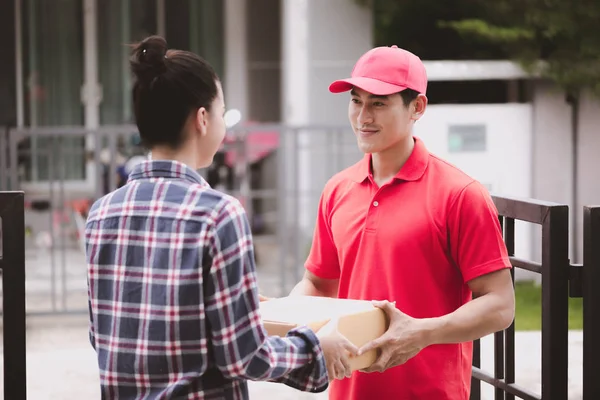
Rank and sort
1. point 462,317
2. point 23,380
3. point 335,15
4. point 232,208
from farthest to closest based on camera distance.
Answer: point 335,15 < point 23,380 < point 462,317 < point 232,208

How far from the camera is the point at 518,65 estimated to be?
9.14 m

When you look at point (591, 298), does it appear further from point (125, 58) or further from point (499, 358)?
point (125, 58)

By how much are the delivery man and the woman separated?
1.99ft

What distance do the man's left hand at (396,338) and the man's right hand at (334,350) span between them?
0.67 ft

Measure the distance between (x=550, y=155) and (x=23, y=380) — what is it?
6.83 metres

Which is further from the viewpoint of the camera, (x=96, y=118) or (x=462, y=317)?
(x=96, y=118)

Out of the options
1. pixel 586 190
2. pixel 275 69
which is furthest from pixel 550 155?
pixel 275 69

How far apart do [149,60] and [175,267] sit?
0.46 m

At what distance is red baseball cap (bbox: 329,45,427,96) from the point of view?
294 centimetres

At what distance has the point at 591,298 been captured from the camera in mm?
3158

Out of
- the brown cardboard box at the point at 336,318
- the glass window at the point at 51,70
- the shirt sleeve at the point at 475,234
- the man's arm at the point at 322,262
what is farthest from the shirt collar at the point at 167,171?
the glass window at the point at 51,70

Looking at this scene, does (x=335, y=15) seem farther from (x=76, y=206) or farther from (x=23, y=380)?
(x=23, y=380)

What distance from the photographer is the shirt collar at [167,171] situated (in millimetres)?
2273

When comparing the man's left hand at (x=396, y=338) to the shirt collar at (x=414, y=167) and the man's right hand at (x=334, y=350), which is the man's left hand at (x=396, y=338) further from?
the shirt collar at (x=414, y=167)
